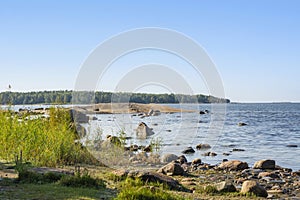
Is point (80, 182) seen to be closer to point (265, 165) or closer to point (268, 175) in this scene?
point (268, 175)

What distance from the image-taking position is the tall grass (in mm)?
12508

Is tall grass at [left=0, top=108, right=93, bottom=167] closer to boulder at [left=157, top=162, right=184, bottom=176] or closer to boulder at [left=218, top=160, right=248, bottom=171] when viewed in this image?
boulder at [left=157, top=162, right=184, bottom=176]

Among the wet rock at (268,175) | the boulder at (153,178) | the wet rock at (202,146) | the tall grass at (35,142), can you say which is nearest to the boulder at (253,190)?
the boulder at (153,178)

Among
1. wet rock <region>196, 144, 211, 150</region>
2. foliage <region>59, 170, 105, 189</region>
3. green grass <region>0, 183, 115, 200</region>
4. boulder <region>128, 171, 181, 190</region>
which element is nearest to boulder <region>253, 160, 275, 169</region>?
boulder <region>128, 171, 181, 190</region>

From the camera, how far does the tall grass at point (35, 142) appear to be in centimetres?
1251

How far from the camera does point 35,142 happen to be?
42.1 feet

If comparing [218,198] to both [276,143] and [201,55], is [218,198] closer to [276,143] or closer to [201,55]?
[201,55]

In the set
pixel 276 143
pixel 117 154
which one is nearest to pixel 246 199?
pixel 117 154

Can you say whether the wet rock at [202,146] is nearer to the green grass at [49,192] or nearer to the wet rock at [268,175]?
the wet rock at [268,175]

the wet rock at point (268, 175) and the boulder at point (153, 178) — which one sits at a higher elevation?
the boulder at point (153, 178)

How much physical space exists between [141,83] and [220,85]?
124 inches

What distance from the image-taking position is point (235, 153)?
2267 cm

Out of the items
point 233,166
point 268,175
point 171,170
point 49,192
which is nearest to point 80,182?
point 49,192

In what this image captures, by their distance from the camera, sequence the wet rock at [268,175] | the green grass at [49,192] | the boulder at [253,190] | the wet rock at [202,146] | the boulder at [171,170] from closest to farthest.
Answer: the green grass at [49,192] < the boulder at [253,190] < the boulder at [171,170] < the wet rock at [268,175] < the wet rock at [202,146]
